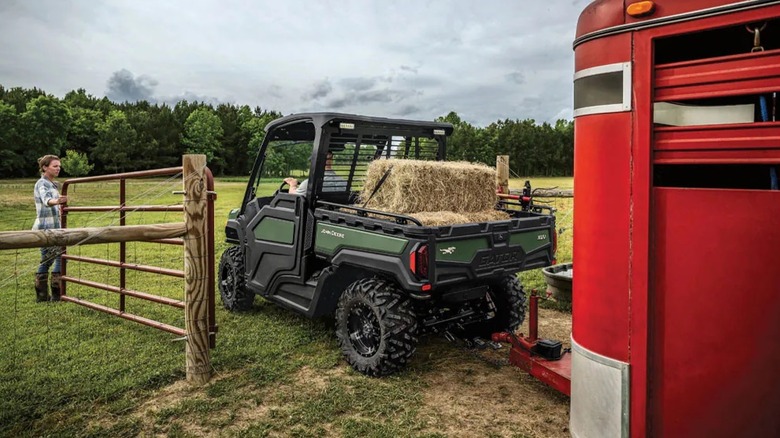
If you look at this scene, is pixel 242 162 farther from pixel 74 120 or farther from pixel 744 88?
pixel 744 88

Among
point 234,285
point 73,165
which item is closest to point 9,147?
point 73,165

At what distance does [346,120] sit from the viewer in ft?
16.6

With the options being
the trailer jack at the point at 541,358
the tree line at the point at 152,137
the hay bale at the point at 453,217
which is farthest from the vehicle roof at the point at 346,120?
the tree line at the point at 152,137

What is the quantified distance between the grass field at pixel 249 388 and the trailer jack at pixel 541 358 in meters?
0.24

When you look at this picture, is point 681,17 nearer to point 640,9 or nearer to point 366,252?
point 640,9

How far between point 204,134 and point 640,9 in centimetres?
6604

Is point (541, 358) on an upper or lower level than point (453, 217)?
lower

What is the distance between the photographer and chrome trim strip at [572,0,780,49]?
2.25 m

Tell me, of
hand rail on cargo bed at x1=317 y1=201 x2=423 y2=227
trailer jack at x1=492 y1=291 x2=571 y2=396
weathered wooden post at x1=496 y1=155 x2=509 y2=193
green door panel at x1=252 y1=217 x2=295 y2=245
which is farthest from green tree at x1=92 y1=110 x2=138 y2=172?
trailer jack at x1=492 y1=291 x2=571 y2=396

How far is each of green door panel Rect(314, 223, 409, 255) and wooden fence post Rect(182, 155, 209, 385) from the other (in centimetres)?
108

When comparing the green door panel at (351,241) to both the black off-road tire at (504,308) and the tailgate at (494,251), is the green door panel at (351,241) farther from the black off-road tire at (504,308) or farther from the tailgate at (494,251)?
the black off-road tire at (504,308)

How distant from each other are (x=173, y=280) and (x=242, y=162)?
62.7 meters

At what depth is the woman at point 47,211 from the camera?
6789 millimetres

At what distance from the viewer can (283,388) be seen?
169 inches
